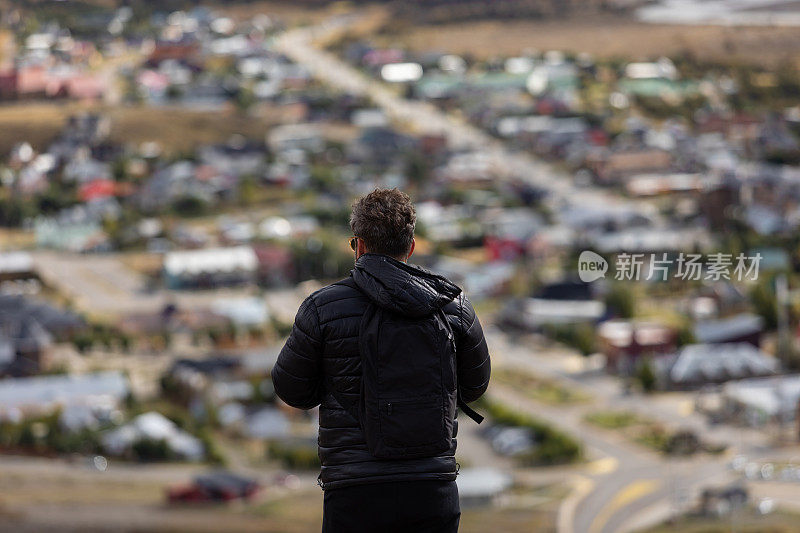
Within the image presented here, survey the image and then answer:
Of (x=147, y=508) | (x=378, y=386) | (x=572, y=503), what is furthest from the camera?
(x=147, y=508)

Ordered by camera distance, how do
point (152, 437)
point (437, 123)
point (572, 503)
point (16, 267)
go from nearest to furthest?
point (572, 503) < point (152, 437) < point (16, 267) < point (437, 123)

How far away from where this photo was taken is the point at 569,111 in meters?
16.7

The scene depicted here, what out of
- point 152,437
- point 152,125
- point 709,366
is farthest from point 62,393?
point 152,125

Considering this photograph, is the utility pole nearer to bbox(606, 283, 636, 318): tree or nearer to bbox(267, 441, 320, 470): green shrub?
bbox(606, 283, 636, 318): tree

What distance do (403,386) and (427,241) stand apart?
10666 mm

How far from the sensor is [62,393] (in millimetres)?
7941

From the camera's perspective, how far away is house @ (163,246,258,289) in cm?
1084

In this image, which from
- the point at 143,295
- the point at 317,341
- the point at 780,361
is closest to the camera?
the point at 317,341

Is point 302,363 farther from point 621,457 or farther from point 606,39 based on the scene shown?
point 606,39

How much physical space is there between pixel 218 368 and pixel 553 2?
16723 millimetres

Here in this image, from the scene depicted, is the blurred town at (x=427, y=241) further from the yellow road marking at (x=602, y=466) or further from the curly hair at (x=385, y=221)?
the curly hair at (x=385, y=221)

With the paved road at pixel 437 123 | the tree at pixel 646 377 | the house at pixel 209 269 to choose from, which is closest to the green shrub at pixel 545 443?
the tree at pixel 646 377

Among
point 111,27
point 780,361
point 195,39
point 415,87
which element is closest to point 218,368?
point 780,361

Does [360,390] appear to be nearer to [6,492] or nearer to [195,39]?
[6,492]
